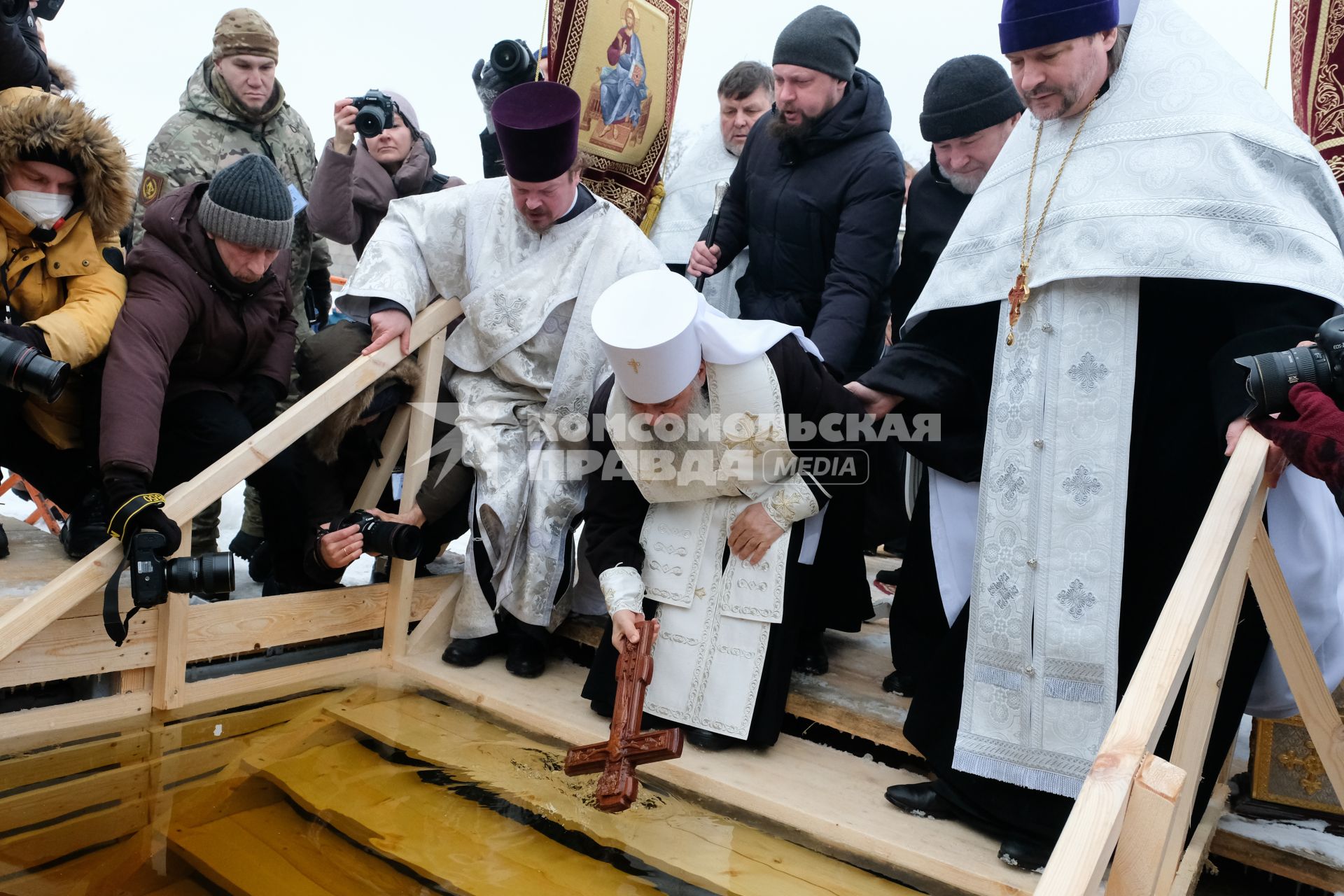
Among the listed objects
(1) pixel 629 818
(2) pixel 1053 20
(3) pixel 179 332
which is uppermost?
(2) pixel 1053 20

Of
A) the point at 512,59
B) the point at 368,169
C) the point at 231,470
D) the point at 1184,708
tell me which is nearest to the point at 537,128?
the point at 512,59

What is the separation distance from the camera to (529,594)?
3734 millimetres

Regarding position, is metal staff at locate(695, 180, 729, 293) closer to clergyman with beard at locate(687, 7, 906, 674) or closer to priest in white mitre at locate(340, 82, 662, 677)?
clergyman with beard at locate(687, 7, 906, 674)

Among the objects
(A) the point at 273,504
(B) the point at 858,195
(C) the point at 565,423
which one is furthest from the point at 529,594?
(B) the point at 858,195

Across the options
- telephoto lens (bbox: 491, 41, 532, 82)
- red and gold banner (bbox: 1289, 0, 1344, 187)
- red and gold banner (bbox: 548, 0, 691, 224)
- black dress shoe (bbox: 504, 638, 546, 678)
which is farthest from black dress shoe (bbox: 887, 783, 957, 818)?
telephoto lens (bbox: 491, 41, 532, 82)

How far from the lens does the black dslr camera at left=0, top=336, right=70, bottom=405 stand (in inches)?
112

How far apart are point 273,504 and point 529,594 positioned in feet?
3.21

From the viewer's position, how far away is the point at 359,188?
439cm

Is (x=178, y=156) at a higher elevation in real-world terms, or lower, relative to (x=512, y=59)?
lower

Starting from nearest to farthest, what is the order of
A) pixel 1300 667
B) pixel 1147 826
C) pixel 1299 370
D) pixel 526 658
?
pixel 1147 826, pixel 1299 370, pixel 1300 667, pixel 526 658

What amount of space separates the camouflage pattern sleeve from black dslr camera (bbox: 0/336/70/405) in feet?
5.34

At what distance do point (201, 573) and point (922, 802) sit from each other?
208cm

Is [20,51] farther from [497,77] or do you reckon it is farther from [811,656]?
[811,656]

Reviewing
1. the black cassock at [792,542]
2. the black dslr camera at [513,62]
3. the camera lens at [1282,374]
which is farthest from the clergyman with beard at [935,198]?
the black dslr camera at [513,62]
